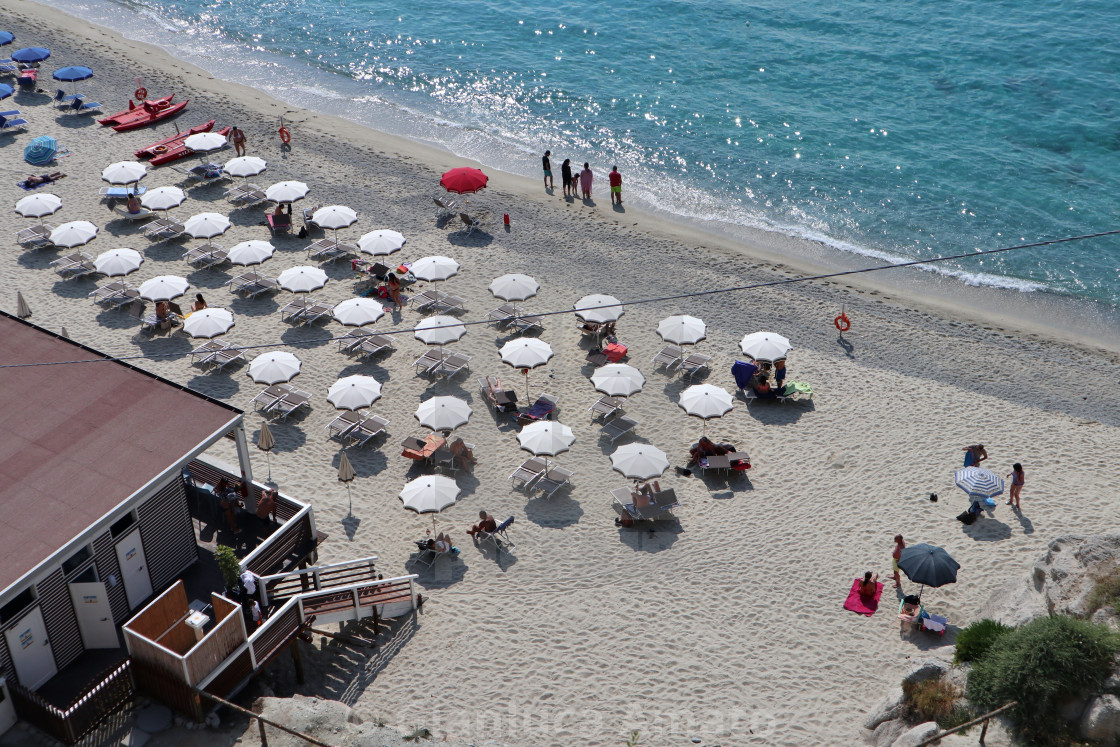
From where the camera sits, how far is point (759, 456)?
21.7 m

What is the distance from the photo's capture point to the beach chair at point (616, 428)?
22109mm

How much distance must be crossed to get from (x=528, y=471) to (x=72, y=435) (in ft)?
28.4

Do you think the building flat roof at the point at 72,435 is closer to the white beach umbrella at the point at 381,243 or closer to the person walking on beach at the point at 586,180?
the white beach umbrella at the point at 381,243

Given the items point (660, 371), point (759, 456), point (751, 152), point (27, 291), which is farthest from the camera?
point (751, 152)

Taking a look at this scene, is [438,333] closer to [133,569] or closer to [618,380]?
[618,380]

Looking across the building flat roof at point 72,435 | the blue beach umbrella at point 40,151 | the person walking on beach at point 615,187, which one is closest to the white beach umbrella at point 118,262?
the building flat roof at point 72,435

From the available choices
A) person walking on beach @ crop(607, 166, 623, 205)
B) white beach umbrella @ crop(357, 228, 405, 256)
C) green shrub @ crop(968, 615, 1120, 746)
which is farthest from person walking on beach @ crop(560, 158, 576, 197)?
green shrub @ crop(968, 615, 1120, 746)

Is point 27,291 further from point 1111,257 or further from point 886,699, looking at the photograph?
point 1111,257

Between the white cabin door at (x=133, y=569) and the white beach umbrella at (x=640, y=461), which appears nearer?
the white cabin door at (x=133, y=569)

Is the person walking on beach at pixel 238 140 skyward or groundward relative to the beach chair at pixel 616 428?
skyward

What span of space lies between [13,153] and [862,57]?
117 feet

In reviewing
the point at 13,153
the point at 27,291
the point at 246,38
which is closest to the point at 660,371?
the point at 27,291

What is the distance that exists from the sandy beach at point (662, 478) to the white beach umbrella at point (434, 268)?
3.62 feet

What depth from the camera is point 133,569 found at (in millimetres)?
15797
